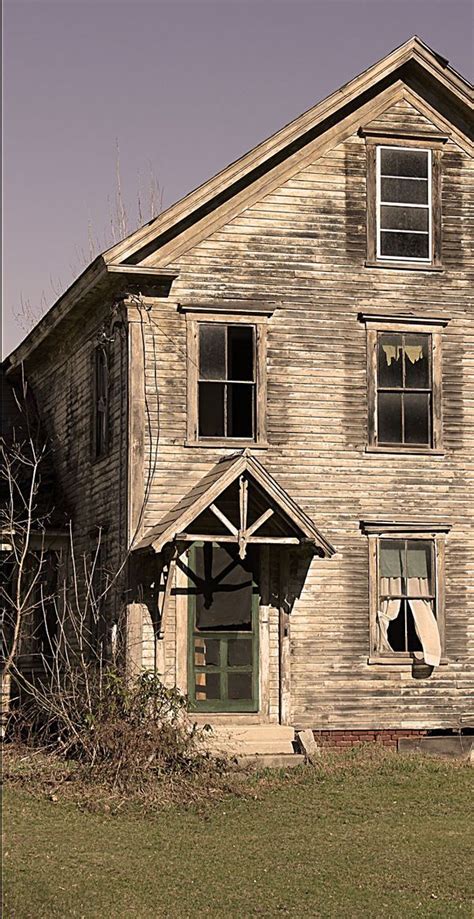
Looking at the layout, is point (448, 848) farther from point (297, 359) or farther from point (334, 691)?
point (297, 359)

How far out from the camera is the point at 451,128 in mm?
21953

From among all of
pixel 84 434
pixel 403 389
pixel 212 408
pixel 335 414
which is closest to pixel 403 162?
pixel 403 389

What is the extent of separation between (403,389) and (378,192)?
3.12 m

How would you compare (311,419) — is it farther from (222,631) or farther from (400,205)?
(400,205)

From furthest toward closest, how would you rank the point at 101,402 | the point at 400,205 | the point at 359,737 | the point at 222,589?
1. the point at 101,402
2. the point at 400,205
3. the point at 359,737
4. the point at 222,589

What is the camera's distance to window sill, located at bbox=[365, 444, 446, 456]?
2089 centimetres

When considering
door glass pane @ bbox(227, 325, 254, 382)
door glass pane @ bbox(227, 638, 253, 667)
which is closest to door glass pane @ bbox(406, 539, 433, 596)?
door glass pane @ bbox(227, 638, 253, 667)

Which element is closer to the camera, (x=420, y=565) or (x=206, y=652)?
(x=206, y=652)

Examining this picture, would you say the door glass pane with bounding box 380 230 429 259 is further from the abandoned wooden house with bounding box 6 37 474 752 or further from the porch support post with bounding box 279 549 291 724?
the porch support post with bounding box 279 549 291 724

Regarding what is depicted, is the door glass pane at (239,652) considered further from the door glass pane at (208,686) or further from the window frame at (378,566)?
the window frame at (378,566)

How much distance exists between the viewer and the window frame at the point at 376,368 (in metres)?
Result: 21.0

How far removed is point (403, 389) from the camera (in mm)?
21125

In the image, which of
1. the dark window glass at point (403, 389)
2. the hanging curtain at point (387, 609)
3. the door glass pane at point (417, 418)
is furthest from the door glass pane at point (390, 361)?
the hanging curtain at point (387, 609)

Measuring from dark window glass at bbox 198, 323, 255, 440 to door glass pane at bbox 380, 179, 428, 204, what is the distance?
316cm
